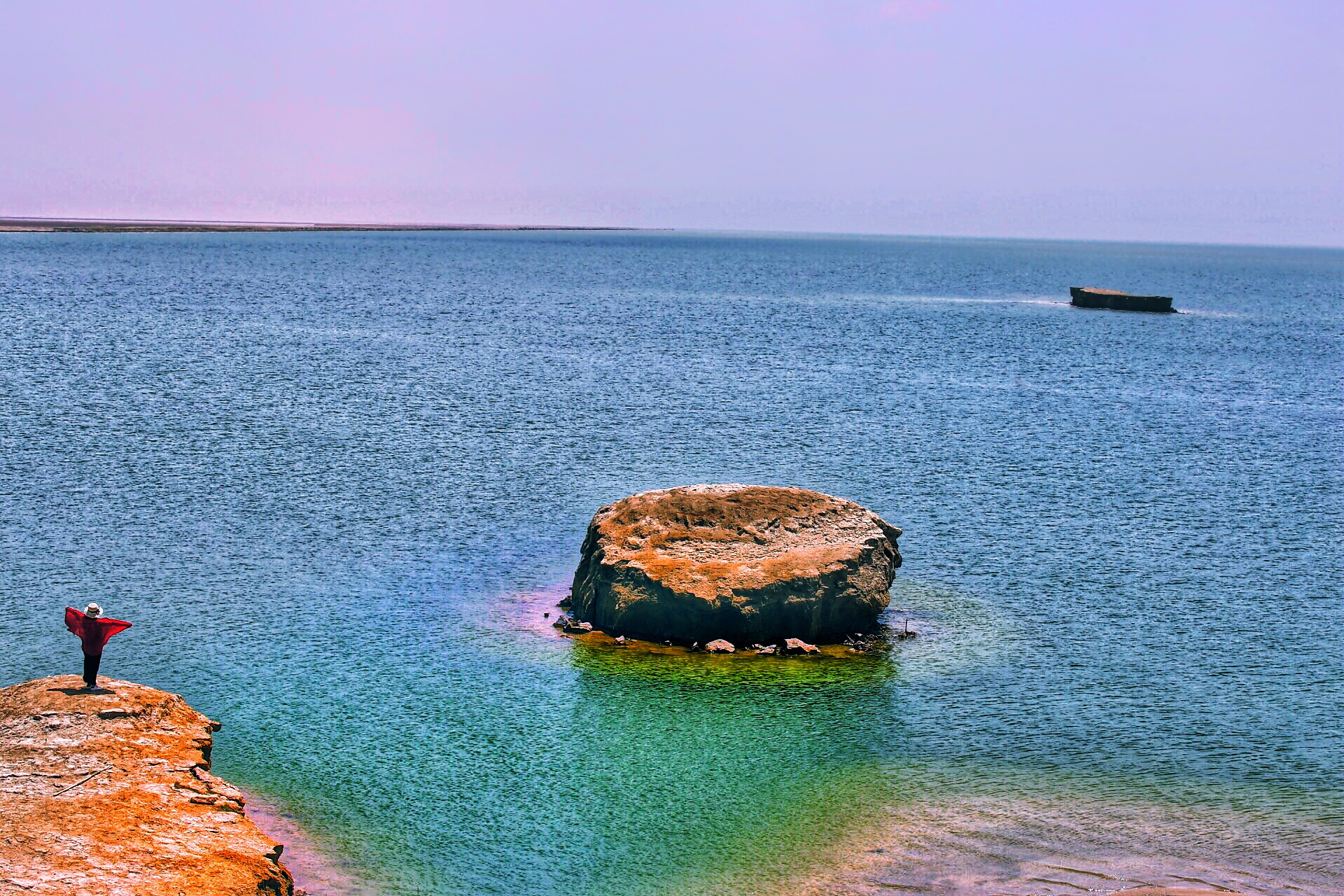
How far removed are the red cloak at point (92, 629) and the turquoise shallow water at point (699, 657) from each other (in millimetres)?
3941

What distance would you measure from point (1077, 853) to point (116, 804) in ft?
47.5

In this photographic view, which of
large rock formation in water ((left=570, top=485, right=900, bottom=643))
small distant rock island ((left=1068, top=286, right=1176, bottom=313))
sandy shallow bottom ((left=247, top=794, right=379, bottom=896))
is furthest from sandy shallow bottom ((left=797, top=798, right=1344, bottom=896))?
small distant rock island ((left=1068, top=286, right=1176, bottom=313))

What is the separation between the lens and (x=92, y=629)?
19.2 metres

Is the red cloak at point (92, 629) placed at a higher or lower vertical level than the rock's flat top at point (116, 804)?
higher

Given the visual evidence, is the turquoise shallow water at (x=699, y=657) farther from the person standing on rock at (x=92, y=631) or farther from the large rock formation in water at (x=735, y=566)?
the person standing on rock at (x=92, y=631)

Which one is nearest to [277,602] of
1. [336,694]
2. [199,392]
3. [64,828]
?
[336,694]

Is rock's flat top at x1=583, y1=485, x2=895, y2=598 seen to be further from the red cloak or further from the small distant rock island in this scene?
the small distant rock island

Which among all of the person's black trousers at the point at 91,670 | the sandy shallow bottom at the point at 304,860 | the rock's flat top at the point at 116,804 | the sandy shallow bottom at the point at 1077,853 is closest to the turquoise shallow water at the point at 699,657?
the sandy shallow bottom at the point at 1077,853

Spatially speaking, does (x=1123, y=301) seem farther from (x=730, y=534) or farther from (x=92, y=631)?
(x=92, y=631)

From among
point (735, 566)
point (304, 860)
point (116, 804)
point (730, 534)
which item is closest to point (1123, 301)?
point (730, 534)

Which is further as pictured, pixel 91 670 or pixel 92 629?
pixel 91 670

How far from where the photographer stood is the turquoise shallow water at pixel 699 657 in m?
20.0

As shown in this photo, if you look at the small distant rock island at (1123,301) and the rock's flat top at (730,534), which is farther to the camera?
the small distant rock island at (1123,301)

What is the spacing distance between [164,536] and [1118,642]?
26269 mm
